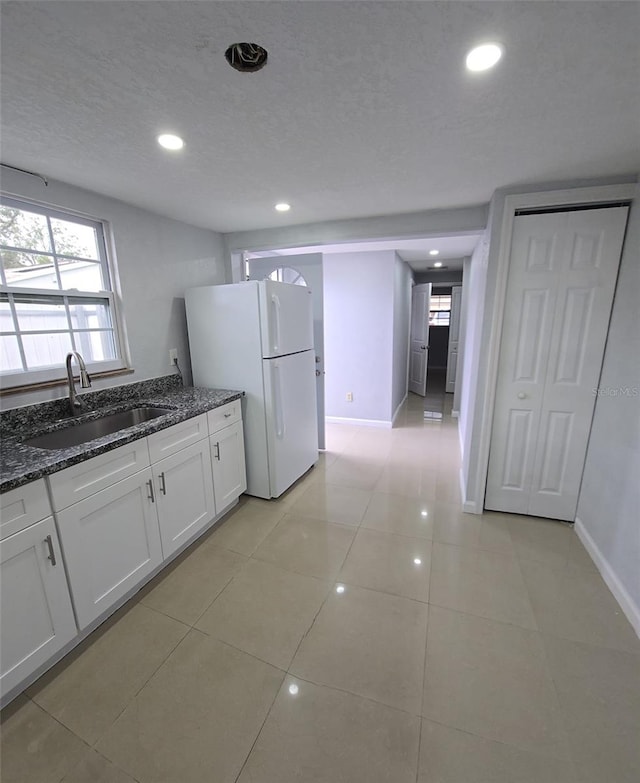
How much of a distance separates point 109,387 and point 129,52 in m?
1.81

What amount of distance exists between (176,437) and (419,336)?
5.13m

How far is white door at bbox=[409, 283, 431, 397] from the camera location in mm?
6078

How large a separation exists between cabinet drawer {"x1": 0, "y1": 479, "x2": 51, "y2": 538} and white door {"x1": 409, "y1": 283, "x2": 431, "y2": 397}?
5.66 m

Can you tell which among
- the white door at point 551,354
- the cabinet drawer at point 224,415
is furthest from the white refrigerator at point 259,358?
the white door at point 551,354

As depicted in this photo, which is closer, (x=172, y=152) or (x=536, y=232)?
(x=172, y=152)


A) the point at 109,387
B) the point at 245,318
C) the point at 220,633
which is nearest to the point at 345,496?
the point at 220,633

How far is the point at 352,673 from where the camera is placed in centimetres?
147

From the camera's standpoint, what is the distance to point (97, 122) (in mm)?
1375

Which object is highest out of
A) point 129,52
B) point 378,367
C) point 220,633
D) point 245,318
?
point 129,52

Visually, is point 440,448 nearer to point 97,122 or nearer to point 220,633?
point 220,633

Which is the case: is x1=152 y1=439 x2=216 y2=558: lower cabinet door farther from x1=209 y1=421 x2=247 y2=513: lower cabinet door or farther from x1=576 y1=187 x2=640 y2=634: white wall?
x1=576 y1=187 x2=640 y2=634: white wall

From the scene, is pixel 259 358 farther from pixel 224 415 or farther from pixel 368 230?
pixel 368 230

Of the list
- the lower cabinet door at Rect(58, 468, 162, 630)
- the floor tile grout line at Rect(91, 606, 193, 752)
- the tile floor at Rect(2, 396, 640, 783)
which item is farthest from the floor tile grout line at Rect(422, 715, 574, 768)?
the lower cabinet door at Rect(58, 468, 162, 630)

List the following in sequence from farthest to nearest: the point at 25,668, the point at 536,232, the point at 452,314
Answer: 1. the point at 452,314
2. the point at 536,232
3. the point at 25,668
